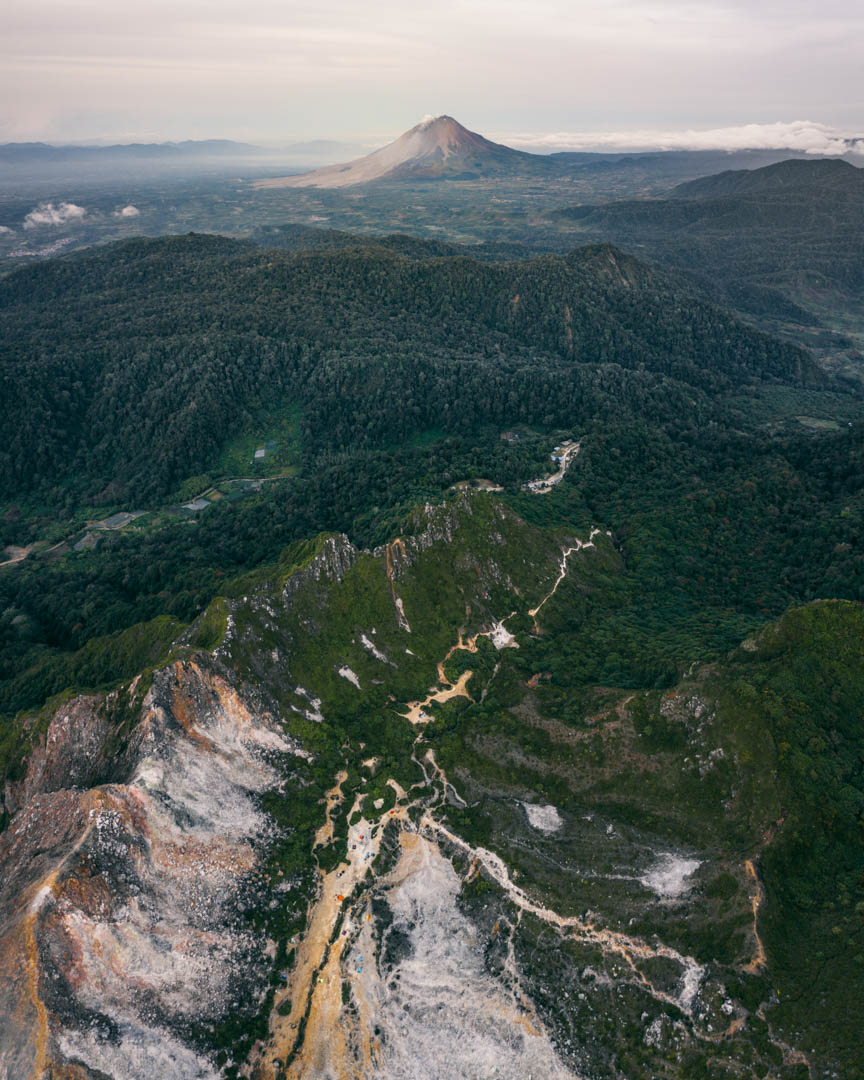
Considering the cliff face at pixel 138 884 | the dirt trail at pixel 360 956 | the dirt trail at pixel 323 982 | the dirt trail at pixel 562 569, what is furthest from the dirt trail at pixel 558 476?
the dirt trail at pixel 323 982

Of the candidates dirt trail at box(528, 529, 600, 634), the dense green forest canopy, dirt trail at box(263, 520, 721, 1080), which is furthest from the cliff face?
dirt trail at box(528, 529, 600, 634)

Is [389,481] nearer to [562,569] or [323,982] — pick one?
[562,569]

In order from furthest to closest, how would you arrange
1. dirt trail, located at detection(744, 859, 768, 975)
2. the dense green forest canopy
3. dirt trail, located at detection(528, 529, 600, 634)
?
1. the dense green forest canopy
2. dirt trail, located at detection(528, 529, 600, 634)
3. dirt trail, located at detection(744, 859, 768, 975)

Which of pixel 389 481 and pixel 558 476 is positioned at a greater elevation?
pixel 389 481

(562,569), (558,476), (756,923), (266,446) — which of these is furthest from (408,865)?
(266,446)

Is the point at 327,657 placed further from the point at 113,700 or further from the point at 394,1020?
the point at 394,1020

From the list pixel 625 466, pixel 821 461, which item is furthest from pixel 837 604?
pixel 821 461

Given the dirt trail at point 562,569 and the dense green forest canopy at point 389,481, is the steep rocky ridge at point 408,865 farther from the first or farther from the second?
the dense green forest canopy at point 389,481

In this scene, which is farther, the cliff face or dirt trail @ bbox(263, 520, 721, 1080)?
dirt trail @ bbox(263, 520, 721, 1080)

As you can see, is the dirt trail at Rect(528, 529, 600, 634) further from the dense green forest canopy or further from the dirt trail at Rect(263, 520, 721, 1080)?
the dirt trail at Rect(263, 520, 721, 1080)

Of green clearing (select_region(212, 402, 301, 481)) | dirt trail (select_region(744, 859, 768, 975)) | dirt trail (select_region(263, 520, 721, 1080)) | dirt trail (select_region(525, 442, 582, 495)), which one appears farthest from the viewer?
green clearing (select_region(212, 402, 301, 481))
